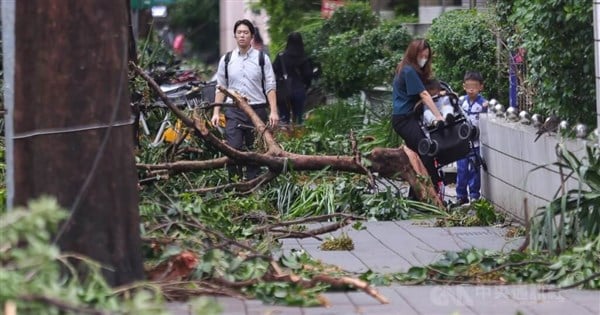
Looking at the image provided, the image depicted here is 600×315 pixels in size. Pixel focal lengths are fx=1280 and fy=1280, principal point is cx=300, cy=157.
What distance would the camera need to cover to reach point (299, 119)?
64.7ft

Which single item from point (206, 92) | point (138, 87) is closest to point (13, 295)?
point (138, 87)

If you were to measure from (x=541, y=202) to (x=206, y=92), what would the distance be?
264 inches

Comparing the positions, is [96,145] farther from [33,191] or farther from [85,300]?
[85,300]

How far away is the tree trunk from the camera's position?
22.6ft

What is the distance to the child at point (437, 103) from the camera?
1224cm

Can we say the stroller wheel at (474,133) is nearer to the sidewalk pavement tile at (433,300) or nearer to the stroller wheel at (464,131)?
the stroller wheel at (464,131)

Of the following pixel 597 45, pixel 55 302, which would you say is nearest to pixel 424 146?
pixel 597 45

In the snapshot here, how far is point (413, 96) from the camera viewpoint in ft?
40.5

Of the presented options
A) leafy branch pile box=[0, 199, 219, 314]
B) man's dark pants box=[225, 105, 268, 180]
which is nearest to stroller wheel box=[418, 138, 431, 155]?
man's dark pants box=[225, 105, 268, 180]

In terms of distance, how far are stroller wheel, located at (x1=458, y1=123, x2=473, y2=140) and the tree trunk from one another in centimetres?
542

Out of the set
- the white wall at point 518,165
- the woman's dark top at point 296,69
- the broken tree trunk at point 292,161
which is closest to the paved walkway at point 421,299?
the white wall at point 518,165

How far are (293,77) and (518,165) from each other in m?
9.46

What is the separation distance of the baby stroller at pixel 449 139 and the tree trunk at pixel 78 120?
5385 millimetres

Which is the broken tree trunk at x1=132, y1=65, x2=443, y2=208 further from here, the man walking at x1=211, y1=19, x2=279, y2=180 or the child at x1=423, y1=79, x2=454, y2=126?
the man walking at x1=211, y1=19, x2=279, y2=180
